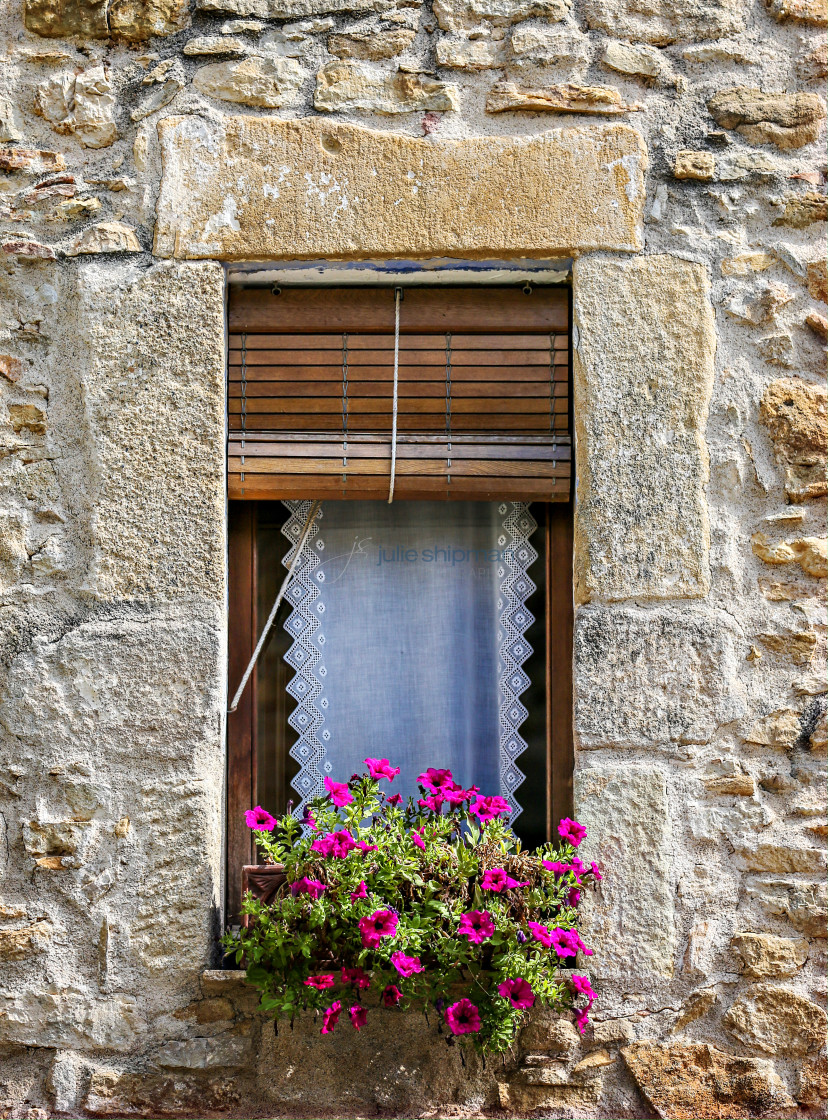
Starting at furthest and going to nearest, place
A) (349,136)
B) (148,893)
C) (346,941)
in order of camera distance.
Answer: (349,136) → (148,893) → (346,941)

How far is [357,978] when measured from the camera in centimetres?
200

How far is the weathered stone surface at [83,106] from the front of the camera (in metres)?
2.35

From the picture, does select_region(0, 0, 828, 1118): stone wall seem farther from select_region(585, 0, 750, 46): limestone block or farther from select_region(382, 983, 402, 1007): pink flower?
select_region(382, 983, 402, 1007): pink flower

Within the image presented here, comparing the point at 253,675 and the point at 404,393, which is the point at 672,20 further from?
the point at 253,675

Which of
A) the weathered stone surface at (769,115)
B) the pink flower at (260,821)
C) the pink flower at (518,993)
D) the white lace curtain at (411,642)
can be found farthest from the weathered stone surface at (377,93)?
the pink flower at (518,993)

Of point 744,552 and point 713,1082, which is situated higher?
point 744,552

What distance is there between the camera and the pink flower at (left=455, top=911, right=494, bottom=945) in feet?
6.39

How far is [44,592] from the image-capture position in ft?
7.53

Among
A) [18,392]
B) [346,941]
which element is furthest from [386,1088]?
[18,392]

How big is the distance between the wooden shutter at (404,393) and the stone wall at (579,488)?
101 mm

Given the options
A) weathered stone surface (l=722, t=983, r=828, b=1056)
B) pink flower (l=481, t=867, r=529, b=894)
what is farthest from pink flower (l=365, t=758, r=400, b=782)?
weathered stone surface (l=722, t=983, r=828, b=1056)

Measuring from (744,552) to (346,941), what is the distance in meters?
1.23

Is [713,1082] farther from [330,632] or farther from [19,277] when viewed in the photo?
[19,277]

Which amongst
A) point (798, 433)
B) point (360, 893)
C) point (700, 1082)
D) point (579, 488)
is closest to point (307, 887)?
point (360, 893)
